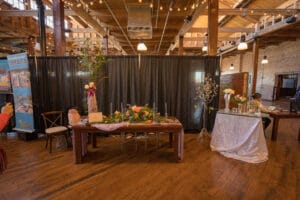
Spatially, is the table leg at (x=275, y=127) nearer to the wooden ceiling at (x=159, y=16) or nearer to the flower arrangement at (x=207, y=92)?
the flower arrangement at (x=207, y=92)

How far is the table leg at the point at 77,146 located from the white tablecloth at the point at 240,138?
2761mm

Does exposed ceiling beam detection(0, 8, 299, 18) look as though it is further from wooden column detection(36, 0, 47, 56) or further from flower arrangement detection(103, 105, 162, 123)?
flower arrangement detection(103, 105, 162, 123)

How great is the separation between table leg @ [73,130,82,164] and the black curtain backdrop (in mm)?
1769

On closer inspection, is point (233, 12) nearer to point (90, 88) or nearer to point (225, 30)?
point (225, 30)

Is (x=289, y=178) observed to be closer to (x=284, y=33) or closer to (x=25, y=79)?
(x=25, y=79)

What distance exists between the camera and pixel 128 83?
485 cm

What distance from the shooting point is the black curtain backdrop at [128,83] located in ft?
15.5

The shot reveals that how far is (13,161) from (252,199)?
161 inches

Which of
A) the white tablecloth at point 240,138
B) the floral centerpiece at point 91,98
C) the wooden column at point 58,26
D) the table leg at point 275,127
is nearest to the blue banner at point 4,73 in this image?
the wooden column at point 58,26

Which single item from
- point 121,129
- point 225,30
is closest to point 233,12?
point 225,30

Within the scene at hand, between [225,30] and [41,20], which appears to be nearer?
[41,20]

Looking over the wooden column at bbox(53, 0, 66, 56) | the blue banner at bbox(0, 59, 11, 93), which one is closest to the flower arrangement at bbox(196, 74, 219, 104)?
the wooden column at bbox(53, 0, 66, 56)

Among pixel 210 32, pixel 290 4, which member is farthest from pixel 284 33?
pixel 210 32

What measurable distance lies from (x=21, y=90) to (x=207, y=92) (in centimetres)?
476
